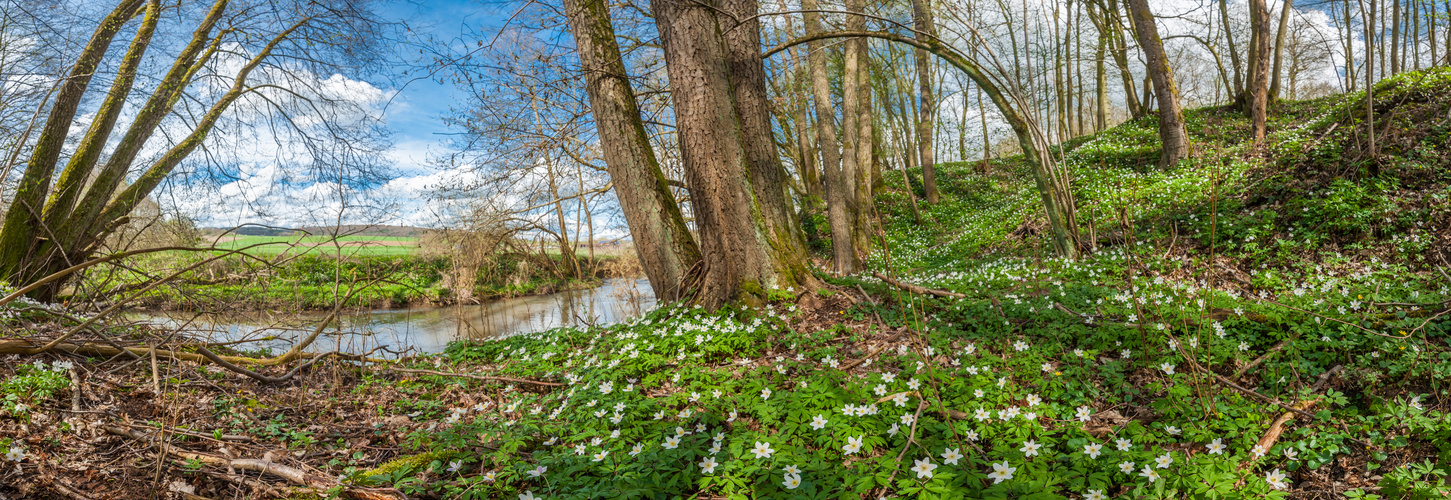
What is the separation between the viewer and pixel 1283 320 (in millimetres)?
3131

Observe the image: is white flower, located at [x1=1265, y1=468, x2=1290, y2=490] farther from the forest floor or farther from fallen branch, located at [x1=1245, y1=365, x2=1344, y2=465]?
fallen branch, located at [x1=1245, y1=365, x2=1344, y2=465]

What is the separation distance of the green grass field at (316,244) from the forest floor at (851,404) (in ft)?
2.68

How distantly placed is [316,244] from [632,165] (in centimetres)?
258

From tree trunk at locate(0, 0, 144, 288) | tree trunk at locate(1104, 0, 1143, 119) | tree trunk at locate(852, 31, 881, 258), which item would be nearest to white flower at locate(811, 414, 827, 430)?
tree trunk at locate(852, 31, 881, 258)

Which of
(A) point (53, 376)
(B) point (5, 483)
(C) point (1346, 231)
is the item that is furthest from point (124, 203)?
(C) point (1346, 231)

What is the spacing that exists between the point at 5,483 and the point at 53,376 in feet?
4.04

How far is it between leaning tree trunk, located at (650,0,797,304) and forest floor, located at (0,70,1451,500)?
1.13 feet

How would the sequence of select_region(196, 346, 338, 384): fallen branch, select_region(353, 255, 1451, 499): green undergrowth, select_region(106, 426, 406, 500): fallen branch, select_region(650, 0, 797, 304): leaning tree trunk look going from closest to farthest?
select_region(353, 255, 1451, 499): green undergrowth, select_region(106, 426, 406, 500): fallen branch, select_region(196, 346, 338, 384): fallen branch, select_region(650, 0, 797, 304): leaning tree trunk

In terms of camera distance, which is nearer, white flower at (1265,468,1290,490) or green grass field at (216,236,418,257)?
white flower at (1265,468,1290,490)

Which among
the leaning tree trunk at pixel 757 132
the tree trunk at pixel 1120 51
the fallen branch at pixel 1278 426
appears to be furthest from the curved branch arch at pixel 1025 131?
the tree trunk at pixel 1120 51

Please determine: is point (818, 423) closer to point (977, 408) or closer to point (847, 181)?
point (977, 408)

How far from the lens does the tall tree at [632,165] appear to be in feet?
17.3

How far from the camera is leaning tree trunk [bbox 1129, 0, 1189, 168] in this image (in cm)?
917

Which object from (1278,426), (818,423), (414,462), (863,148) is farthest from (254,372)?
(863,148)
